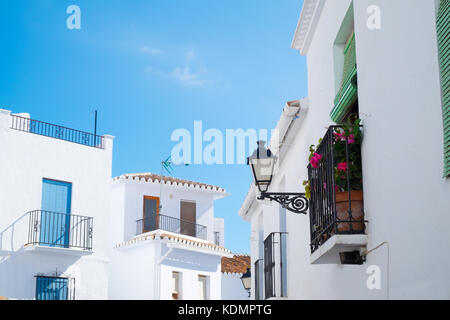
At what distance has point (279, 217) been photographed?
1130 centimetres

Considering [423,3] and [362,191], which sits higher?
[423,3]

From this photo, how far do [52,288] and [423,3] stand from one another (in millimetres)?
16205

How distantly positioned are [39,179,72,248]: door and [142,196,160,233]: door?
6939mm

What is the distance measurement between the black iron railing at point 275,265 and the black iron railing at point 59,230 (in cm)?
947

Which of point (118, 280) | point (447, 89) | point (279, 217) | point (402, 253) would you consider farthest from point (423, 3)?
point (118, 280)

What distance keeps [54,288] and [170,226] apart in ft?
28.4

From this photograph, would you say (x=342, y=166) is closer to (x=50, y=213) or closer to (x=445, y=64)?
(x=445, y=64)

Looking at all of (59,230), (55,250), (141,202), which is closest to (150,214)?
(141,202)

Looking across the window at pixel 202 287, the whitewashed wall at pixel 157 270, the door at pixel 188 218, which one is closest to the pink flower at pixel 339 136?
the whitewashed wall at pixel 157 270

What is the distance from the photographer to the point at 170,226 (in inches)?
1089

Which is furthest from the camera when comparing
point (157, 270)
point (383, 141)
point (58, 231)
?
point (157, 270)

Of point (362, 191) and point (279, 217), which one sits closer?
point (362, 191)

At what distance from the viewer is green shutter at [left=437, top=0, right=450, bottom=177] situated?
4.29m
